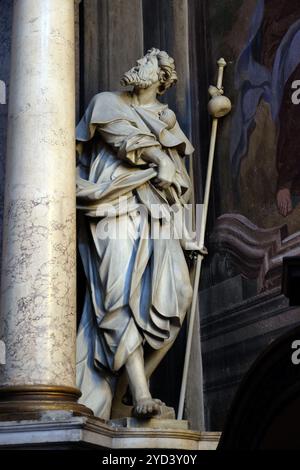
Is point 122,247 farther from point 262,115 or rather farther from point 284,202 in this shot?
point 262,115

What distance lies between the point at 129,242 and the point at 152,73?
1122 millimetres

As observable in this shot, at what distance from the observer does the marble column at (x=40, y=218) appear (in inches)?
194

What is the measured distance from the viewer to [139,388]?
5.38m

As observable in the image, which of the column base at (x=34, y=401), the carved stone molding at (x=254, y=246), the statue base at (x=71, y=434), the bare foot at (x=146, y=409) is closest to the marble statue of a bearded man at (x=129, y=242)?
the bare foot at (x=146, y=409)

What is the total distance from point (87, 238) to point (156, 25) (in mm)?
1944

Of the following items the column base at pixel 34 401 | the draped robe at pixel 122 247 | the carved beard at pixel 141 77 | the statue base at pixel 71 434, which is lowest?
the statue base at pixel 71 434

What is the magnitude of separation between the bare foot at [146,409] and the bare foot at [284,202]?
56.3 inches

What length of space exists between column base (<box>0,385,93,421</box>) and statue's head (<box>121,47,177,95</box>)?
206 cm

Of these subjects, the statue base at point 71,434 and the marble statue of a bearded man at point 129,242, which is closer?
the statue base at point 71,434

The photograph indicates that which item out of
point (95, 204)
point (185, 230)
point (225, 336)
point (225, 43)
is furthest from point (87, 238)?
point (225, 43)

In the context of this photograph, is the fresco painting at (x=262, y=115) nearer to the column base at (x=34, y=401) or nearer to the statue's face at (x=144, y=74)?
the statue's face at (x=144, y=74)

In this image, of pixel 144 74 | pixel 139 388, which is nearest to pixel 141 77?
pixel 144 74

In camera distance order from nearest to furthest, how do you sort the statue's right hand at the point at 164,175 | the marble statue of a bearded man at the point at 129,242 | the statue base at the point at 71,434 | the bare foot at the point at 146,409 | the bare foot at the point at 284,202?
the statue base at the point at 71,434 < the bare foot at the point at 146,409 < the marble statue of a bearded man at the point at 129,242 < the statue's right hand at the point at 164,175 < the bare foot at the point at 284,202
